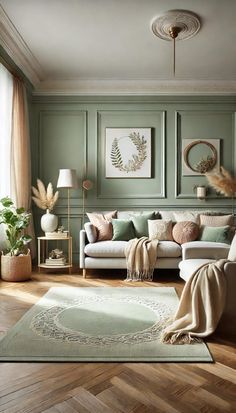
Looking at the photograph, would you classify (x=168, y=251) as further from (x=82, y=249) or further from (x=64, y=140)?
(x=64, y=140)

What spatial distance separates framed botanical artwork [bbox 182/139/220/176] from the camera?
5176 mm

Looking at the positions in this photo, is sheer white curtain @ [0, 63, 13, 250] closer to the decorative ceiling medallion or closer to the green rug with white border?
the green rug with white border

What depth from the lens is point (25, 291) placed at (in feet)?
11.6

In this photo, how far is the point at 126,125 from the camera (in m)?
5.23

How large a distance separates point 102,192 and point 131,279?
163 centimetres

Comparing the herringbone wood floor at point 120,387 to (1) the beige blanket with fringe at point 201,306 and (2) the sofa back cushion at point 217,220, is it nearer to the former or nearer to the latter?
(1) the beige blanket with fringe at point 201,306

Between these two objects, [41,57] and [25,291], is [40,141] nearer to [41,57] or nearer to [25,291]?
[41,57]

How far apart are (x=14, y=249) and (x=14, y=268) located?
0.77 feet

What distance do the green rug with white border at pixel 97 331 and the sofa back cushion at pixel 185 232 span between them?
1070 mm

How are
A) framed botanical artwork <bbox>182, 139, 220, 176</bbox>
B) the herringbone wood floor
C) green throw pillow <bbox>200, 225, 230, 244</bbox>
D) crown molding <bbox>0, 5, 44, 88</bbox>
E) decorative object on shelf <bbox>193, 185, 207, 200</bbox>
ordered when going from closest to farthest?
the herringbone wood floor
crown molding <bbox>0, 5, 44, 88</bbox>
green throw pillow <bbox>200, 225, 230, 244</bbox>
decorative object on shelf <bbox>193, 185, 207, 200</bbox>
framed botanical artwork <bbox>182, 139, 220, 176</bbox>

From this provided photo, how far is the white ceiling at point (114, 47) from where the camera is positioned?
324 centimetres

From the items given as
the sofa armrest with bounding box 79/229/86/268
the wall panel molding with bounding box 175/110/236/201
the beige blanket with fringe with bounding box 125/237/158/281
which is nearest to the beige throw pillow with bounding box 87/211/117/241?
the sofa armrest with bounding box 79/229/86/268

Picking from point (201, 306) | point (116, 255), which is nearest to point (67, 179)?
point (116, 255)

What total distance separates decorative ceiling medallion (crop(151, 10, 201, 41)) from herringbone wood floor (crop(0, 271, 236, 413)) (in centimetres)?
306
